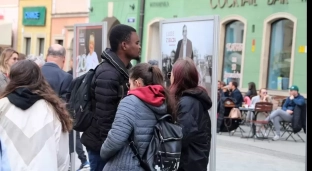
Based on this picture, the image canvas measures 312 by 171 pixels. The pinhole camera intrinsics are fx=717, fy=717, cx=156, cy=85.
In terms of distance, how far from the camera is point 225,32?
85.0ft

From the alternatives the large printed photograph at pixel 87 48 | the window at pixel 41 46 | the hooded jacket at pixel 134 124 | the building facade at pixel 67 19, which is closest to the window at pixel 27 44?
the window at pixel 41 46

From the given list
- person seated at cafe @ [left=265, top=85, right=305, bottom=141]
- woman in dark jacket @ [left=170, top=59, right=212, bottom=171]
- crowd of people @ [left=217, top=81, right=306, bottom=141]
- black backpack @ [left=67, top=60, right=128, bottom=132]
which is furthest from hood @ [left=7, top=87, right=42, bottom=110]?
person seated at cafe @ [left=265, top=85, right=305, bottom=141]

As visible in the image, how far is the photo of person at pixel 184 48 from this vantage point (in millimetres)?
6832

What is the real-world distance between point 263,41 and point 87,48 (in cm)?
1501

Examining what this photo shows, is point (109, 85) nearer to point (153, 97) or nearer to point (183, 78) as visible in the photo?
point (183, 78)

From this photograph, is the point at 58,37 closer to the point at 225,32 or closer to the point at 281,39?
the point at 225,32

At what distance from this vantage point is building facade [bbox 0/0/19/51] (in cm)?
3912

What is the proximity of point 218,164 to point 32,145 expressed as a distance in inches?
331

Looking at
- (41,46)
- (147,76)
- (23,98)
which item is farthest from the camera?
(41,46)

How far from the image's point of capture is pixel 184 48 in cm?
694

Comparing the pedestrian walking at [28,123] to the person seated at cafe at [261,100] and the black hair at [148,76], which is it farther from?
the person seated at cafe at [261,100]

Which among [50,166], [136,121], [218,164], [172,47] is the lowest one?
[218,164]

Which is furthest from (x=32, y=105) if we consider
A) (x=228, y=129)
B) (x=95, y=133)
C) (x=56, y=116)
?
(x=228, y=129)

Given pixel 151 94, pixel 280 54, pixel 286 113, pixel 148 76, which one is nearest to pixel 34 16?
pixel 280 54
